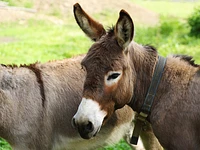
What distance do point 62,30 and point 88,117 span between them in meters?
13.0

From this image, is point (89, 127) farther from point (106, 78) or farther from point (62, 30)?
point (62, 30)

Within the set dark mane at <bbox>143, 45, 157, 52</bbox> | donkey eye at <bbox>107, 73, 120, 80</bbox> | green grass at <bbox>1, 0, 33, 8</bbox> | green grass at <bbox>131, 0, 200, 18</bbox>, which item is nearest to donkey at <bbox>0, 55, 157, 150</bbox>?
dark mane at <bbox>143, 45, 157, 52</bbox>

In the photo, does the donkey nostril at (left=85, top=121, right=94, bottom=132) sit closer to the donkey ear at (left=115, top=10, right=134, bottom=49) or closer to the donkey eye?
the donkey eye

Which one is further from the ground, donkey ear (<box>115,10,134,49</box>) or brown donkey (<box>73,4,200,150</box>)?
donkey ear (<box>115,10,134,49</box>)

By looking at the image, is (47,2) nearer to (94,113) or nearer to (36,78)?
(36,78)

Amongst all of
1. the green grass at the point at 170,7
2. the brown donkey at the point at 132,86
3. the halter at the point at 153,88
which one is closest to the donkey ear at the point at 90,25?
the brown donkey at the point at 132,86

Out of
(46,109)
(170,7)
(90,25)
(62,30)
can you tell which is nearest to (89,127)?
(90,25)

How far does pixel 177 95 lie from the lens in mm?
3873

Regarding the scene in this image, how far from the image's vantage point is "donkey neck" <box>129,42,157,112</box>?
3945 mm

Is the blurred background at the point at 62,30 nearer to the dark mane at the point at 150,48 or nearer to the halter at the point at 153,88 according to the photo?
the dark mane at the point at 150,48

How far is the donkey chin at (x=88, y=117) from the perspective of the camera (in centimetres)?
353

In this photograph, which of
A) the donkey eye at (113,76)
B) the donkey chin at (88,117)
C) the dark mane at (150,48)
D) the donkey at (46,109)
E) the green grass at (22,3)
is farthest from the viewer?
the green grass at (22,3)

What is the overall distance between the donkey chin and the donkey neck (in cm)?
53

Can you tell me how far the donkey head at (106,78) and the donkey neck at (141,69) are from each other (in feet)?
0.42
